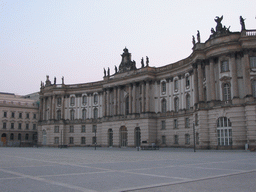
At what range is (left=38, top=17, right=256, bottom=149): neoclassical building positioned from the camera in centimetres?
4622

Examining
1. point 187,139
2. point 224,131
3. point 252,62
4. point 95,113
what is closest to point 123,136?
point 95,113

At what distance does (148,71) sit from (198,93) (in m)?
17.5

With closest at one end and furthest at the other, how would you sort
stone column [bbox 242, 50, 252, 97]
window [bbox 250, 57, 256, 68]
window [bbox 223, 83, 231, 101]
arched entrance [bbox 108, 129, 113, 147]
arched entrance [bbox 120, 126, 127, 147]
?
stone column [bbox 242, 50, 252, 97]
window [bbox 250, 57, 256, 68]
window [bbox 223, 83, 231, 101]
arched entrance [bbox 120, 126, 127, 147]
arched entrance [bbox 108, 129, 113, 147]

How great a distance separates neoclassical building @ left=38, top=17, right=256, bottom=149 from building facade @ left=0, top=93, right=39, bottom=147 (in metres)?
17.3

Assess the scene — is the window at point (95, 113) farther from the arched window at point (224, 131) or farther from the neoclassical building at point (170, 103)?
the arched window at point (224, 131)

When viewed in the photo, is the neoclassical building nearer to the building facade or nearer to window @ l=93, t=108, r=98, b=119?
window @ l=93, t=108, r=98, b=119

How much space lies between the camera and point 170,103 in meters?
65.4

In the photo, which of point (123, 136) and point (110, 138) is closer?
point (123, 136)

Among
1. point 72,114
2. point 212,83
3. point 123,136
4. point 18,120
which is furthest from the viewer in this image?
point 18,120

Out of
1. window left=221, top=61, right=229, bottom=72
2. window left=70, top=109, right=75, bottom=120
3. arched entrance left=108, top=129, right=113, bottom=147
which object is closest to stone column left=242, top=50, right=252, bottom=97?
window left=221, top=61, right=229, bottom=72

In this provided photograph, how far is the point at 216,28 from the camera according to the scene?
50312mm

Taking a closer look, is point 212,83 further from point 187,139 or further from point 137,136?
point 137,136

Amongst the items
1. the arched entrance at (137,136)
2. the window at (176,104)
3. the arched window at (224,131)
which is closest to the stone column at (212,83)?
the arched window at (224,131)

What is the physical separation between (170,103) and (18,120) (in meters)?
63.4
